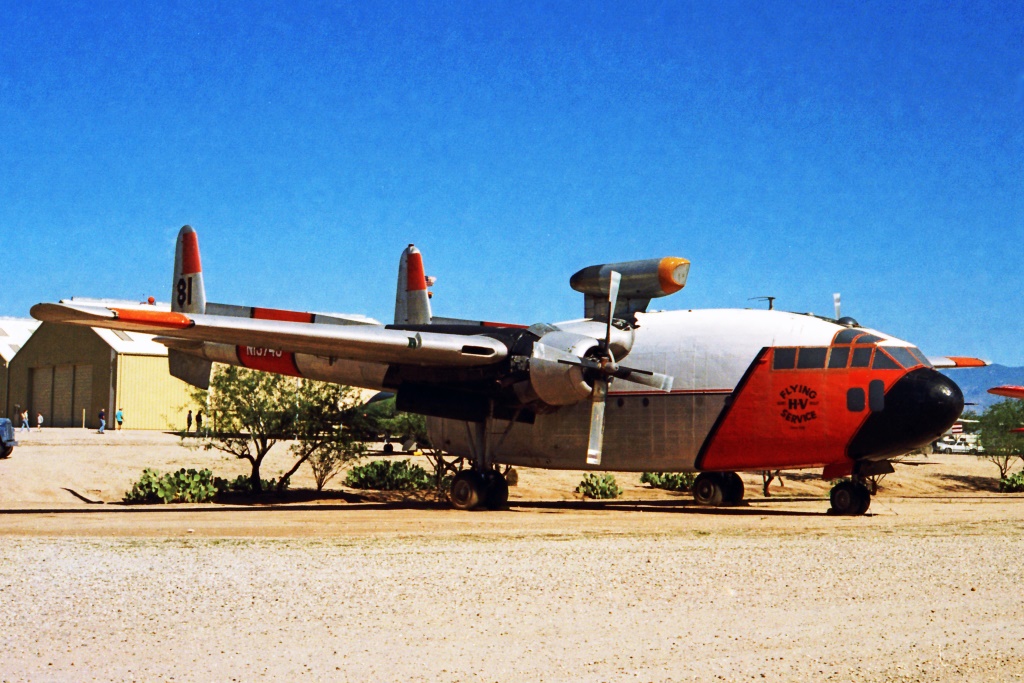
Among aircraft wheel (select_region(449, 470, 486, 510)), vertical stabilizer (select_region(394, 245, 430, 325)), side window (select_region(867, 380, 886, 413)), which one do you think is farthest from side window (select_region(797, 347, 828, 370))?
vertical stabilizer (select_region(394, 245, 430, 325))

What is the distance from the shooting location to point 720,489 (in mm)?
25641

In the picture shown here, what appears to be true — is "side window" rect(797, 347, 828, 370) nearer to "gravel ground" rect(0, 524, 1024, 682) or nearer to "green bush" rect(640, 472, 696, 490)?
"gravel ground" rect(0, 524, 1024, 682)

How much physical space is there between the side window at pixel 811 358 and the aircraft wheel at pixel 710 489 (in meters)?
5.55

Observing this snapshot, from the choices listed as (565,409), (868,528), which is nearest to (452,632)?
(868,528)

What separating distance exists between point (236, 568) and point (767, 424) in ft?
40.6

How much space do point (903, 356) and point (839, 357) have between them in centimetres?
119

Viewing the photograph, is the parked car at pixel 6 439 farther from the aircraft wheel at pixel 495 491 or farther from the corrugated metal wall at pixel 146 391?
the corrugated metal wall at pixel 146 391

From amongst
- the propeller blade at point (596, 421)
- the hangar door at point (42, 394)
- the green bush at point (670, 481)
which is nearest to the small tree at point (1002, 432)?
the green bush at point (670, 481)

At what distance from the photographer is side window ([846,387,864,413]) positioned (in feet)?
66.7

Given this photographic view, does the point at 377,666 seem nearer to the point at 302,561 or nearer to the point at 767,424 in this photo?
the point at 302,561

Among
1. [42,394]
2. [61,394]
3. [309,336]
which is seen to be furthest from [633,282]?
[42,394]

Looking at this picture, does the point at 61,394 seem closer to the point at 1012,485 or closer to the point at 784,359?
the point at 1012,485

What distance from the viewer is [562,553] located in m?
13.6

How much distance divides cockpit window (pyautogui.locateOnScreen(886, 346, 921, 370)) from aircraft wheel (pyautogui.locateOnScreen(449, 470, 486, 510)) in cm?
875
